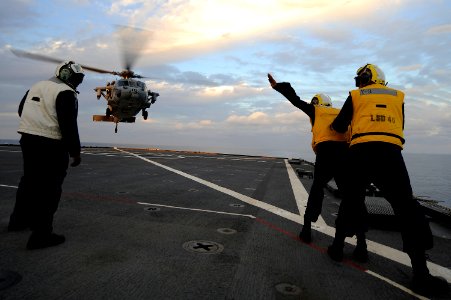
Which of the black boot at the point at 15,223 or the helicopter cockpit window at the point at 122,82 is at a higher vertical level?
the helicopter cockpit window at the point at 122,82

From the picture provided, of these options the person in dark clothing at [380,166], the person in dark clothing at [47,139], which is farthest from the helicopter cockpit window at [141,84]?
the person in dark clothing at [380,166]

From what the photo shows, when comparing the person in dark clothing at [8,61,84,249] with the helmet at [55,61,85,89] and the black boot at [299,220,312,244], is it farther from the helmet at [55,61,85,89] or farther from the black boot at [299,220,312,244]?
the black boot at [299,220,312,244]

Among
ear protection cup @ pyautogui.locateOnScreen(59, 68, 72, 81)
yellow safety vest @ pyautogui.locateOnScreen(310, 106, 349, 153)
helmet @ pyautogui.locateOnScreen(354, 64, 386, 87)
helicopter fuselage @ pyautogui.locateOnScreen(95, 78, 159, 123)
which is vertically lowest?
yellow safety vest @ pyautogui.locateOnScreen(310, 106, 349, 153)

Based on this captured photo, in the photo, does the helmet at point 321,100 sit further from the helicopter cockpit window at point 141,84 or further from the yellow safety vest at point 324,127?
the helicopter cockpit window at point 141,84

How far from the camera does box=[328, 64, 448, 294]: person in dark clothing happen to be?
2949 mm

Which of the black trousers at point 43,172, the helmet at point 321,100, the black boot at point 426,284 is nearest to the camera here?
the black boot at point 426,284

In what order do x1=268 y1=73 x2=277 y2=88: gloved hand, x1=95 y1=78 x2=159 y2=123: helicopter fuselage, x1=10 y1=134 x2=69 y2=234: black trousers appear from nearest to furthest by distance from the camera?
x1=10 y1=134 x2=69 y2=234: black trousers, x1=268 y1=73 x2=277 y2=88: gloved hand, x1=95 y1=78 x2=159 y2=123: helicopter fuselage

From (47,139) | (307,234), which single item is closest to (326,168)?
(307,234)

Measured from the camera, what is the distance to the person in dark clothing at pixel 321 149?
405 cm

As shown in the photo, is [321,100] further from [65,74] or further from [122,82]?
[122,82]

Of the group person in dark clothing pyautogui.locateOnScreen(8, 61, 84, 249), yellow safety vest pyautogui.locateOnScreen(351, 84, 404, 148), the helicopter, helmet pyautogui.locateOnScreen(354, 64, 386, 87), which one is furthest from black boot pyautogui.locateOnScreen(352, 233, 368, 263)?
the helicopter

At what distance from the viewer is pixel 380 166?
124 inches

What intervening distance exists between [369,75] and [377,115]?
0.57 m

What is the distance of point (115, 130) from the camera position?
29594 millimetres
